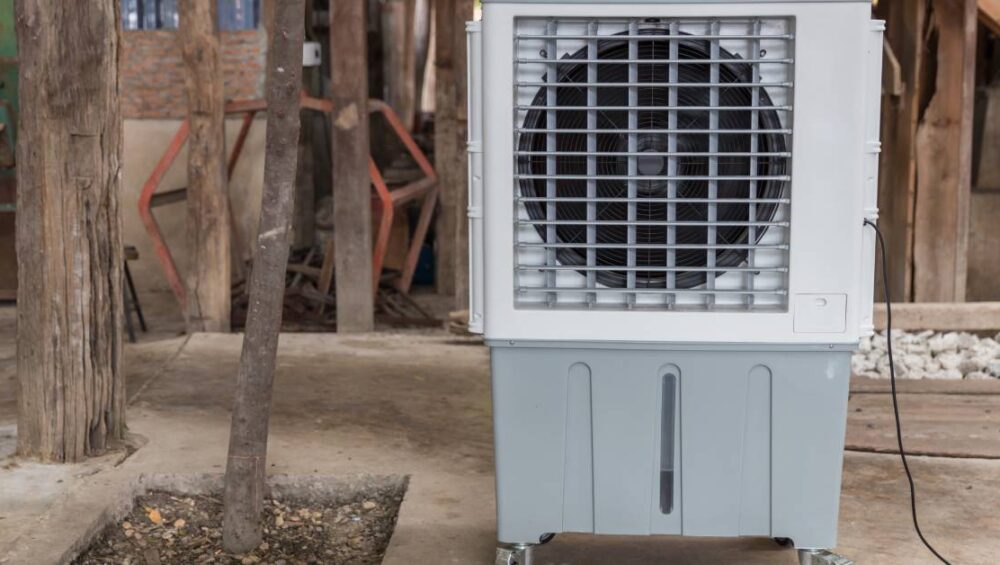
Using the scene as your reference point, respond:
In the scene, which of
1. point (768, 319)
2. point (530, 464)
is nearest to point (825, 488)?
point (768, 319)

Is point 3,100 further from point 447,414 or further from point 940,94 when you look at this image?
point 940,94

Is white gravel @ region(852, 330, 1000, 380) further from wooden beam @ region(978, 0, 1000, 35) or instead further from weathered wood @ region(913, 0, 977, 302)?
wooden beam @ region(978, 0, 1000, 35)

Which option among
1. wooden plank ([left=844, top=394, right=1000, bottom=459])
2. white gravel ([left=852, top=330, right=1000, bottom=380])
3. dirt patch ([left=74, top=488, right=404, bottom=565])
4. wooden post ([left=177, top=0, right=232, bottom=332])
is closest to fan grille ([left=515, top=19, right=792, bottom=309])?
dirt patch ([left=74, top=488, right=404, bottom=565])

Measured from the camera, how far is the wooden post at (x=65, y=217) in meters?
3.99

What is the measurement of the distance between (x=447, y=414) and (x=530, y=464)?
215 cm

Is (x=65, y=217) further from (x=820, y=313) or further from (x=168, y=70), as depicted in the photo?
(x=168, y=70)

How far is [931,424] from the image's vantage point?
4.55 metres

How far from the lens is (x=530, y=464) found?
273cm

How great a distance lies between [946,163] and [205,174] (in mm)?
4234

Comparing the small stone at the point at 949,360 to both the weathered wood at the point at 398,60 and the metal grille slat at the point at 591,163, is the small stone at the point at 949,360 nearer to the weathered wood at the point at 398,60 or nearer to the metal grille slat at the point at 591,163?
the metal grille slat at the point at 591,163

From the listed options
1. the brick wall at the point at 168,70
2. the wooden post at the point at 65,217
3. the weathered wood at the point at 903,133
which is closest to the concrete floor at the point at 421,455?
the wooden post at the point at 65,217

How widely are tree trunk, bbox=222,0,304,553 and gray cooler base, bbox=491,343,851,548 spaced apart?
37.5 inches

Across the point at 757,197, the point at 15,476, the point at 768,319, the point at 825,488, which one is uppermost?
the point at 757,197

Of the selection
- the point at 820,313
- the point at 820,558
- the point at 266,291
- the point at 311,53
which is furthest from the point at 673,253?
the point at 311,53
